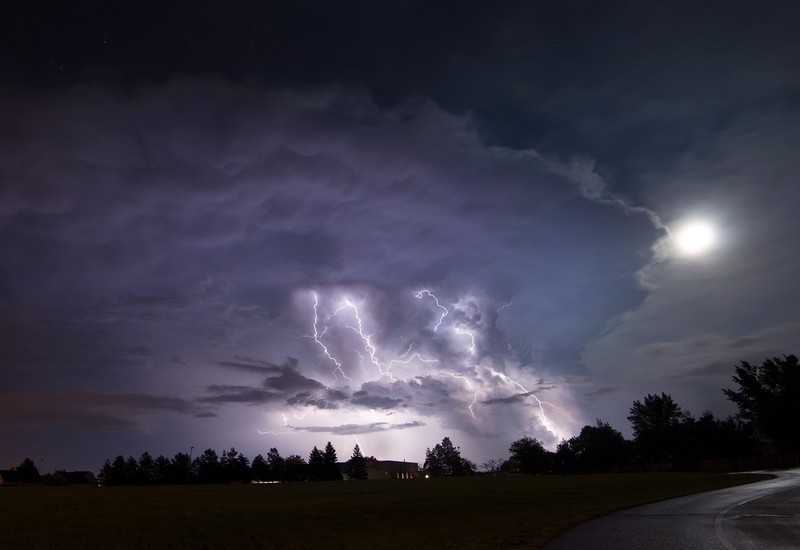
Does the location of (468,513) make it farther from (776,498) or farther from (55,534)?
(55,534)

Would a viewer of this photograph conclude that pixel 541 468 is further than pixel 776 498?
Yes

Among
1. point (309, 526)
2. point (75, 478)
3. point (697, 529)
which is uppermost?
point (75, 478)

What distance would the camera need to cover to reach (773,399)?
318ft

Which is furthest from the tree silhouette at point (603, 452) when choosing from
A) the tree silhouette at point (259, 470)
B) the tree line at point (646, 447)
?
the tree silhouette at point (259, 470)

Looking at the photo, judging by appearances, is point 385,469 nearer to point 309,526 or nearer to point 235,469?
point 235,469

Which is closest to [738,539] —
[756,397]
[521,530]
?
[521,530]

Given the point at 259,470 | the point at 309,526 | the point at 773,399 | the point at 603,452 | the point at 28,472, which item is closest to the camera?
the point at 309,526

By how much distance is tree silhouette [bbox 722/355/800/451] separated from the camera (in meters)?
91.2

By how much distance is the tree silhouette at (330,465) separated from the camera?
14262 cm

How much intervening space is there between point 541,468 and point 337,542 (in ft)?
415

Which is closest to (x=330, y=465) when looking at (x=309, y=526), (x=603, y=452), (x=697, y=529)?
(x=603, y=452)

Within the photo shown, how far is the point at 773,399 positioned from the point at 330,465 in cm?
10877

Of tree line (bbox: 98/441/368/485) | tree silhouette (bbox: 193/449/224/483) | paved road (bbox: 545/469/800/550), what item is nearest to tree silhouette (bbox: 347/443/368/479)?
tree line (bbox: 98/441/368/485)

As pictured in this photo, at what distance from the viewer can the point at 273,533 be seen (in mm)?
20656
